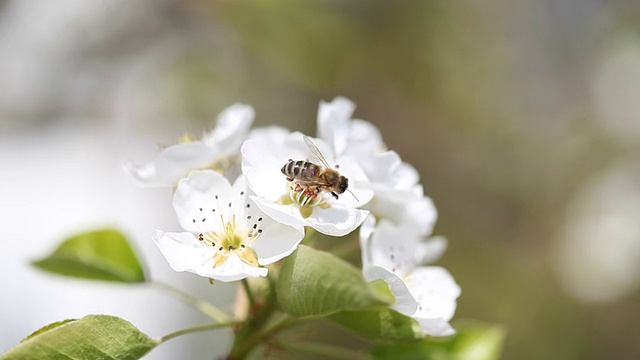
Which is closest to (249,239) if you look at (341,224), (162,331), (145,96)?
(341,224)

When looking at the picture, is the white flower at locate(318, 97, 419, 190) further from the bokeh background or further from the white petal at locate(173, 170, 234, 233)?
the bokeh background

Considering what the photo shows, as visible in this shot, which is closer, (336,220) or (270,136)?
(336,220)

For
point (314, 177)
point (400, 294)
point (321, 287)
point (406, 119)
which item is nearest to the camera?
point (321, 287)

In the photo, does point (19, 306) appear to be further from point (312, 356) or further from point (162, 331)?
point (312, 356)

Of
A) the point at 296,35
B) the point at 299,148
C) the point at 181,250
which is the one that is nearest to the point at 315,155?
the point at 299,148

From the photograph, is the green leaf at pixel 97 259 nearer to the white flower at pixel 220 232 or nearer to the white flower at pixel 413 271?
the white flower at pixel 220 232

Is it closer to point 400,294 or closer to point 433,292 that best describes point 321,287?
point 400,294

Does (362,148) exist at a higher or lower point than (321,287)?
higher

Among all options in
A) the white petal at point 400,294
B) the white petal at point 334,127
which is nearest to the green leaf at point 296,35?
the white petal at point 334,127
